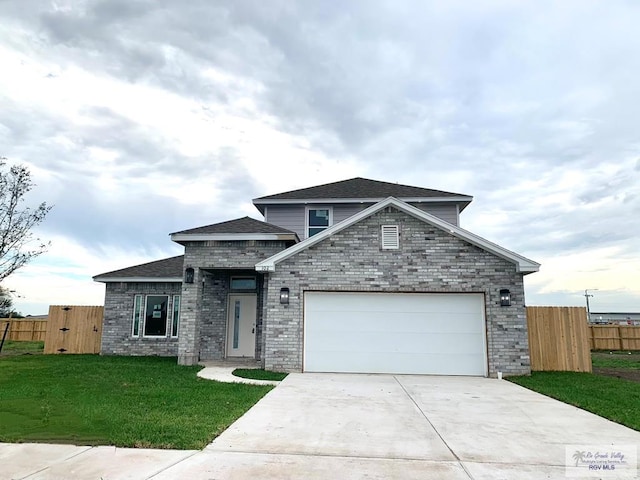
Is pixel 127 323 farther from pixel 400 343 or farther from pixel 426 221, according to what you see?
pixel 426 221

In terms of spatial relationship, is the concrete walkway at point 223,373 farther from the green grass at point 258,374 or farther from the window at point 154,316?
the window at point 154,316

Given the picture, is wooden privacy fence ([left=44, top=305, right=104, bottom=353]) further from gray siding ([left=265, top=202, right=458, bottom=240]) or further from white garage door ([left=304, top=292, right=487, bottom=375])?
white garage door ([left=304, top=292, right=487, bottom=375])

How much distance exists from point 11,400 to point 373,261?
8.41 metres

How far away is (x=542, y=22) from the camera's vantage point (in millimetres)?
10664

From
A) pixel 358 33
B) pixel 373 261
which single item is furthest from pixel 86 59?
pixel 373 261

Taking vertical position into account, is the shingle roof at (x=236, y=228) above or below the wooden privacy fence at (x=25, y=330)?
above

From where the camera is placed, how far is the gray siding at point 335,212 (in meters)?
16.3

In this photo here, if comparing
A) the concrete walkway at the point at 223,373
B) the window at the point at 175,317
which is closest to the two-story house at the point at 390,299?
the concrete walkway at the point at 223,373

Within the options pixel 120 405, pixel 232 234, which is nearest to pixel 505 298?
pixel 232 234

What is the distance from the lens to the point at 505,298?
37.8ft

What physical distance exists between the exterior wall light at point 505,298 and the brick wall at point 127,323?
11.1 m

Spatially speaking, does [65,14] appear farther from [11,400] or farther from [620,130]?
[620,130]

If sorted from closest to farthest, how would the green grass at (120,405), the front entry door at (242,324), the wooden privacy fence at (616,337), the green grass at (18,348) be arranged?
the green grass at (120,405)
the front entry door at (242,324)
the green grass at (18,348)
the wooden privacy fence at (616,337)

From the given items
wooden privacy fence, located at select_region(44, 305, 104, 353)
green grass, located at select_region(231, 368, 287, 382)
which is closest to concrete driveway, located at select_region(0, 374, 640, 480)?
green grass, located at select_region(231, 368, 287, 382)
